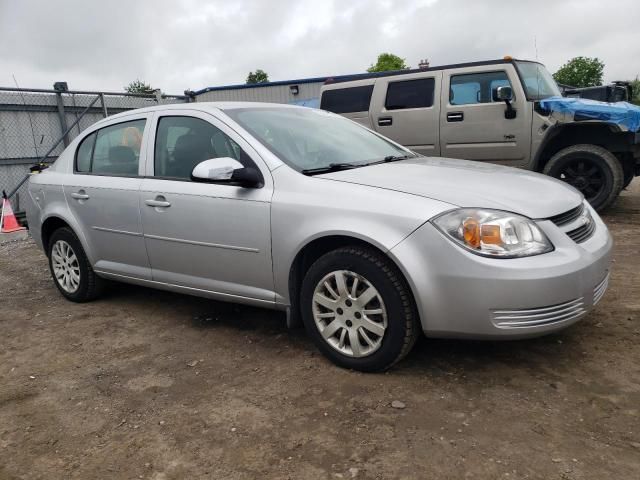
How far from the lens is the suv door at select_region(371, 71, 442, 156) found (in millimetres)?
7570

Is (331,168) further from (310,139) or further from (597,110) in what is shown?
(597,110)

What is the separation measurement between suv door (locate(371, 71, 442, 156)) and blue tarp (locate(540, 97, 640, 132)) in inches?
57.9

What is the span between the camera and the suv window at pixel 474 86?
7.14m

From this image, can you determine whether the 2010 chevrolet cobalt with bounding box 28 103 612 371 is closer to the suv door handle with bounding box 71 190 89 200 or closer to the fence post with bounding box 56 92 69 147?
the suv door handle with bounding box 71 190 89 200

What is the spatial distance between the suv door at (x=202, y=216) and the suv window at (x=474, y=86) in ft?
15.6

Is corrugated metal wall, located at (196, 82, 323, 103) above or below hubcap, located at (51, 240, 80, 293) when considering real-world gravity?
above

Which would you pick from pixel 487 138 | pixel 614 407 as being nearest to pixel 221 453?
pixel 614 407

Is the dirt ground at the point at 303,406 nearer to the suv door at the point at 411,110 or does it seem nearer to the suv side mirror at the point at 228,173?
the suv side mirror at the point at 228,173

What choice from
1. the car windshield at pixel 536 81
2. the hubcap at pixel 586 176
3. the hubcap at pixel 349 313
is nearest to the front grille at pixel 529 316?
the hubcap at pixel 349 313

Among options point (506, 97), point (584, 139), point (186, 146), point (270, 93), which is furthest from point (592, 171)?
point (270, 93)

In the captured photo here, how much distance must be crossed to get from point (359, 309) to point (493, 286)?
0.72 meters

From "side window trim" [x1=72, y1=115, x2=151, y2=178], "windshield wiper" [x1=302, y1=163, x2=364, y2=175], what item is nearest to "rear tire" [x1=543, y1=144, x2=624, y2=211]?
"windshield wiper" [x1=302, y1=163, x2=364, y2=175]

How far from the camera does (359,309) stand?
2.88 meters

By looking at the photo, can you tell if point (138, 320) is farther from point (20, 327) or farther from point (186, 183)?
point (186, 183)
